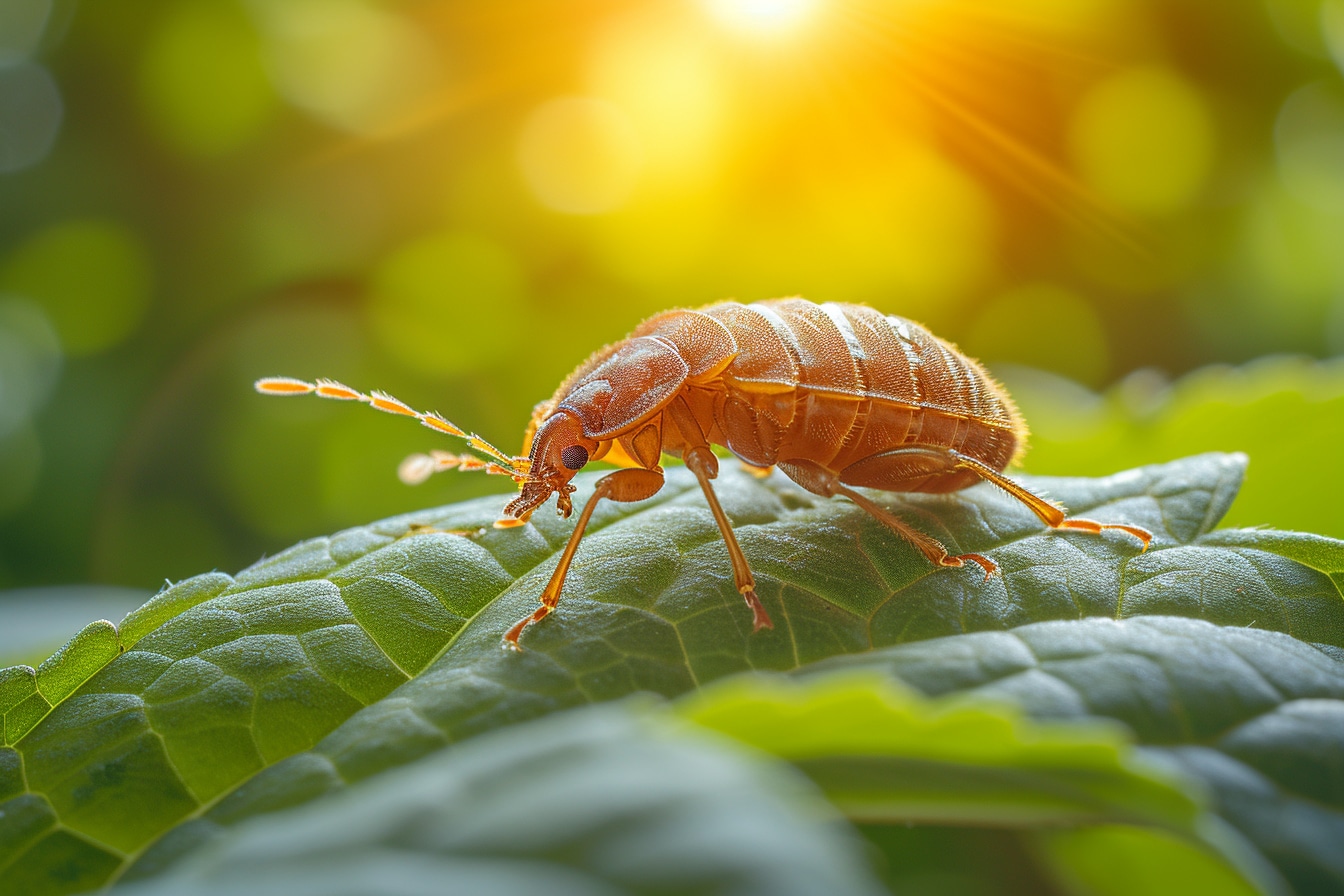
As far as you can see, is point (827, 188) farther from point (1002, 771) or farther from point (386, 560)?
point (1002, 771)

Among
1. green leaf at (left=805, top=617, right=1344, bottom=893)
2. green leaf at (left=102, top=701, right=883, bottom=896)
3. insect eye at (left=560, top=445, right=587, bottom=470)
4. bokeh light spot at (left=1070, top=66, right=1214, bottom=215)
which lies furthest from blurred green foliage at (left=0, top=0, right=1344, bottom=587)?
green leaf at (left=102, top=701, right=883, bottom=896)

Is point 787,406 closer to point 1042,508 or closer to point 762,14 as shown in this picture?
point 1042,508

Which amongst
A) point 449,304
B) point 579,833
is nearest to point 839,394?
point 579,833

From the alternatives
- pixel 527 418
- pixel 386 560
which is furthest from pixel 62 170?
pixel 386 560

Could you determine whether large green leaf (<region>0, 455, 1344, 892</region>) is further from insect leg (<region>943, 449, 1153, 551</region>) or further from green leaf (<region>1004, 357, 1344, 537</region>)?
green leaf (<region>1004, 357, 1344, 537</region>)

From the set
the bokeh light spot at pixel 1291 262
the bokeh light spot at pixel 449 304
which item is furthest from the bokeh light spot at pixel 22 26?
the bokeh light spot at pixel 1291 262
